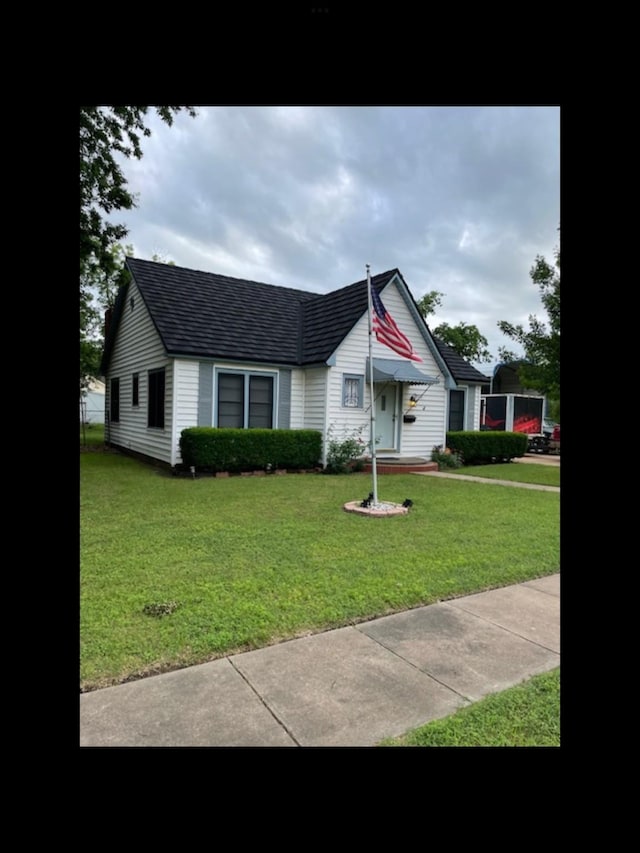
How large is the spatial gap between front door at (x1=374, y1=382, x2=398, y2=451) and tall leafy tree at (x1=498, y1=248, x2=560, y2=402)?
3.98 m

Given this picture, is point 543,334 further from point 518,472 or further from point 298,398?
point 298,398

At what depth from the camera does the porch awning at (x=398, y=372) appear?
42.8 ft

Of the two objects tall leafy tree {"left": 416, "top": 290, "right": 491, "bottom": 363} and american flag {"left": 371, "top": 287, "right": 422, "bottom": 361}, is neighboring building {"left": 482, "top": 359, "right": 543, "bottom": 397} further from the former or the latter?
american flag {"left": 371, "top": 287, "right": 422, "bottom": 361}

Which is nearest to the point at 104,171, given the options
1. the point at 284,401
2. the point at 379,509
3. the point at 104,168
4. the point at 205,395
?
the point at 104,168

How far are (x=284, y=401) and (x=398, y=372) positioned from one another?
335cm

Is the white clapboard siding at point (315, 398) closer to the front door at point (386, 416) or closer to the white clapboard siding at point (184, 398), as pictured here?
the front door at point (386, 416)

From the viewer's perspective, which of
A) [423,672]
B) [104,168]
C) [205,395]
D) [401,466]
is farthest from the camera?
[401,466]

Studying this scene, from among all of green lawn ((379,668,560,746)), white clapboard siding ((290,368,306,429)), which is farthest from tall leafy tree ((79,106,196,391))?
green lawn ((379,668,560,746))

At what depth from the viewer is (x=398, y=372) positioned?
1331 cm
